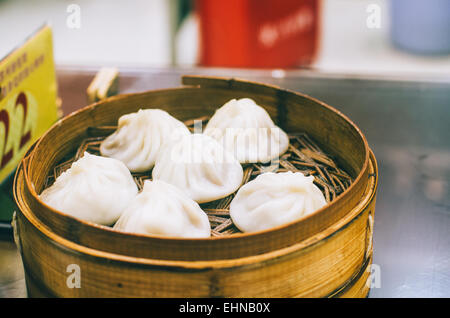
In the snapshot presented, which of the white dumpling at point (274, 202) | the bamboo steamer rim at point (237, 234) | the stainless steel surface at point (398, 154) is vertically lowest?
the stainless steel surface at point (398, 154)

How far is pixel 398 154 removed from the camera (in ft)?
7.13

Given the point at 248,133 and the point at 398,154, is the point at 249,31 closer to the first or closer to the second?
the point at 398,154

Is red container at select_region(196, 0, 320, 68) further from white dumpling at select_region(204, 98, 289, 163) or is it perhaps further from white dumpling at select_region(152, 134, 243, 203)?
white dumpling at select_region(152, 134, 243, 203)

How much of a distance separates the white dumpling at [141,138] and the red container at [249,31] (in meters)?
2.13

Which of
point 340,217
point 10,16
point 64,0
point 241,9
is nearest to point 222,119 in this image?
point 340,217

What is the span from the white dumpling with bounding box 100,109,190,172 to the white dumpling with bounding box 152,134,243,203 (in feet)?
0.27

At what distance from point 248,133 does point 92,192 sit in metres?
0.56

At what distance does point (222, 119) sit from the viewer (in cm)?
182

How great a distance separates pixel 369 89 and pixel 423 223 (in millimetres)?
848

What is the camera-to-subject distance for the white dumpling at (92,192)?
142 cm

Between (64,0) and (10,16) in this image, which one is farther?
(64,0)

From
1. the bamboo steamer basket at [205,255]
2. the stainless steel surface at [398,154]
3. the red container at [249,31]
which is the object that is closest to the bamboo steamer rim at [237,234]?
the bamboo steamer basket at [205,255]

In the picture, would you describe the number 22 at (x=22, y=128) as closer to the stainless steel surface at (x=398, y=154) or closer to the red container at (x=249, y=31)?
the stainless steel surface at (x=398, y=154)

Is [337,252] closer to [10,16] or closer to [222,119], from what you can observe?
[222,119]
